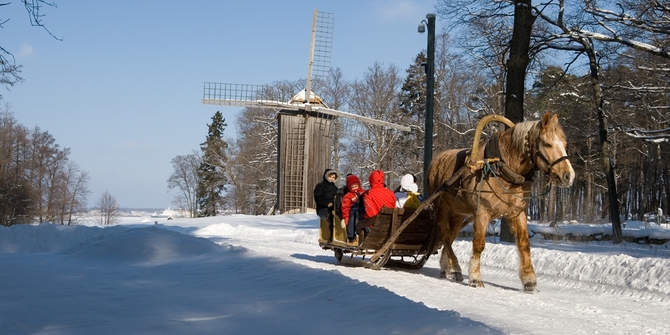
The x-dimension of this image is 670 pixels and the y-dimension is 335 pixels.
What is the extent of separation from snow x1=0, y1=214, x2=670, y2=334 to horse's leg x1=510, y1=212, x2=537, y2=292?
0.67 ft

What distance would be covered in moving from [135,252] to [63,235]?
6459mm

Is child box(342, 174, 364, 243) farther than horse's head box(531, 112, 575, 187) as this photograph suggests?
Yes

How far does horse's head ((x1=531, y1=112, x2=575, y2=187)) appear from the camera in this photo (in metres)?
7.61

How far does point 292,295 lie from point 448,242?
13.5 ft

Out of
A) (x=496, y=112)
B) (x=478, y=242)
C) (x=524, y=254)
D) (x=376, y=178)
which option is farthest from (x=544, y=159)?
(x=496, y=112)

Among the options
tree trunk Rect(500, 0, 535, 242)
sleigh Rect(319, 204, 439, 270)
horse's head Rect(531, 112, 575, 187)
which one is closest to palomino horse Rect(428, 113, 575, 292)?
horse's head Rect(531, 112, 575, 187)

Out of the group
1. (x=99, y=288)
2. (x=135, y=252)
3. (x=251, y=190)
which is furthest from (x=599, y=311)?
(x=251, y=190)

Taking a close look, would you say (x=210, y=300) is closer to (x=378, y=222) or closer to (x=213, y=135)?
(x=378, y=222)

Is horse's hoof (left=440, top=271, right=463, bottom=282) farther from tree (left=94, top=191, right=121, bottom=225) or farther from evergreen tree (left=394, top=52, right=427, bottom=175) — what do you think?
tree (left=94, top=191, right=121, bottom=225)

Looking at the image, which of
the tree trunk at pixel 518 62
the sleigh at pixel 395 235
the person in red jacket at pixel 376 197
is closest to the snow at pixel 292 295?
the sleigh at pixel 395 235

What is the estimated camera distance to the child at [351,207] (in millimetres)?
10906

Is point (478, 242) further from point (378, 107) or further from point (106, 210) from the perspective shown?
point (106, 210)

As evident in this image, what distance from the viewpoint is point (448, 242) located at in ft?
32.3

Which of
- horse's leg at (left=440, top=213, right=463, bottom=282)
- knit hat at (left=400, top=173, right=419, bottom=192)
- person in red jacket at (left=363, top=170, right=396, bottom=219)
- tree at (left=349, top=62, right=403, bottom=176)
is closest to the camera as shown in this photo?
horse's leg at (left=440, top=213, right=463, bottom=282)
